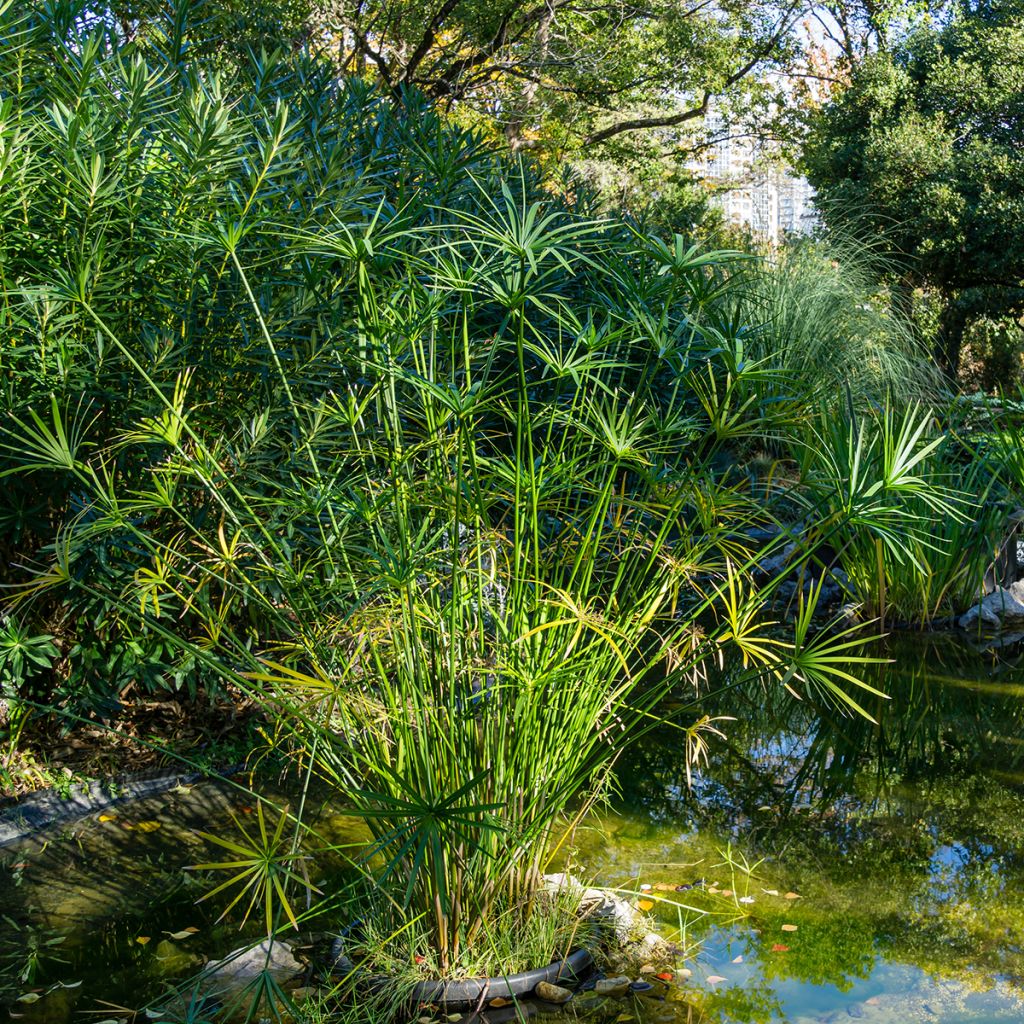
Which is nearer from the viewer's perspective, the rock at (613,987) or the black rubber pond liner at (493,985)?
the black rubber pond liner at (493,985)

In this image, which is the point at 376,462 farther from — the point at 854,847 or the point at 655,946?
the point at 854,847

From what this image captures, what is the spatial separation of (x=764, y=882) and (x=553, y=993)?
1.04 meters

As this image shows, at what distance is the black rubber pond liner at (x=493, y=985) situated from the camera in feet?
8.97

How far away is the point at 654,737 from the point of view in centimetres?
528

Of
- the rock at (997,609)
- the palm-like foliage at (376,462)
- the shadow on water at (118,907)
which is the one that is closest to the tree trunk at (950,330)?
the rock at (997,609)

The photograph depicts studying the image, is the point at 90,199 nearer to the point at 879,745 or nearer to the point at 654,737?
the point at 654,737

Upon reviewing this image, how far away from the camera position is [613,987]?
2863 millimetres

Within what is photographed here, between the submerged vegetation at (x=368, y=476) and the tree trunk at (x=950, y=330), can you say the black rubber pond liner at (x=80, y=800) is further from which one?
the tree trunk at (x=950, y=330)

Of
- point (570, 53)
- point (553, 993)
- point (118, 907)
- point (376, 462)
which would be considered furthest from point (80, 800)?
point (570, 53)

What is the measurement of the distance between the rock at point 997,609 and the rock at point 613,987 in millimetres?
4805

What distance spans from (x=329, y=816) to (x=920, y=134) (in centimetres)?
1306

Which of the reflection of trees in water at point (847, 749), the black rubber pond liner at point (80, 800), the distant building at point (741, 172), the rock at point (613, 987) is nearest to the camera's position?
the rock at point (613, 987)

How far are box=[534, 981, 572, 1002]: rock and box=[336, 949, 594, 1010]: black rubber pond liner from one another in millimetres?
26

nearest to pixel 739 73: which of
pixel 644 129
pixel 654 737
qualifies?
pixel 644 129
